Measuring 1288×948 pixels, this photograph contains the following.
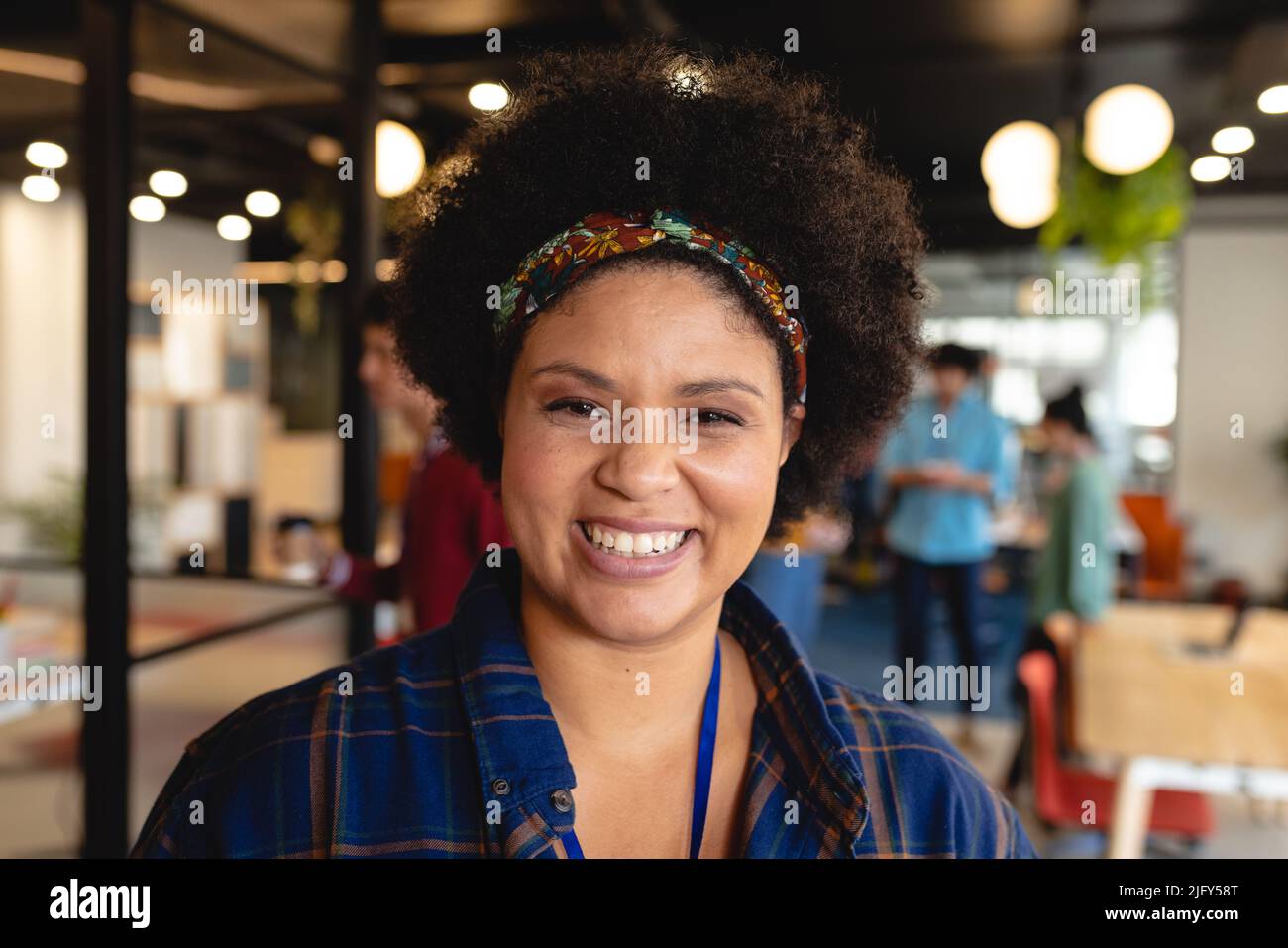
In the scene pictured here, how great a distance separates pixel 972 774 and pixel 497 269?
796mm

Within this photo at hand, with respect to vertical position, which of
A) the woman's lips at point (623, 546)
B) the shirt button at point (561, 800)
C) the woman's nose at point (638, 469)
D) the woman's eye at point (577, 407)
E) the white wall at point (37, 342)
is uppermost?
the white wall at point (37, 342)

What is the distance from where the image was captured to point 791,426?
4.06ft

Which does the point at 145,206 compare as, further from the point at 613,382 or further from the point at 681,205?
the point at 613,382

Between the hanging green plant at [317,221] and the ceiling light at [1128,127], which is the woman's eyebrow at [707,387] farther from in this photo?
the hanging green plant at [317,221]

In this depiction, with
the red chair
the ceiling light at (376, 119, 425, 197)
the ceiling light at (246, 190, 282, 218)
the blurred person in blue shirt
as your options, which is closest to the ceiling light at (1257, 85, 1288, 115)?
the blurred person in blue shirt

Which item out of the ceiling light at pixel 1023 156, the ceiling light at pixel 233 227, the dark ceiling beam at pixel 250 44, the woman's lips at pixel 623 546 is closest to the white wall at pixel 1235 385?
the ceiling light at pixel 1023 156

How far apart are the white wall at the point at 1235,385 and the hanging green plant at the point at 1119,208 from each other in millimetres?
4031

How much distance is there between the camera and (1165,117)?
3.57 metres

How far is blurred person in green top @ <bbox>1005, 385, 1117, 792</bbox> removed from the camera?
363cm

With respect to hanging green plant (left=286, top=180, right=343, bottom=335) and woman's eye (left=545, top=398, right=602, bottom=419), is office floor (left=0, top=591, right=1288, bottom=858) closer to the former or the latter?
woman's eye (left=545, top=398, right=602, bottom=419)

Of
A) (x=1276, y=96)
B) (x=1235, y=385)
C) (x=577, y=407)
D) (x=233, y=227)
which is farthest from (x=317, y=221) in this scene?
(x=1235, y=385)

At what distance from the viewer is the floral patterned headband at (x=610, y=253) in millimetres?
1034
